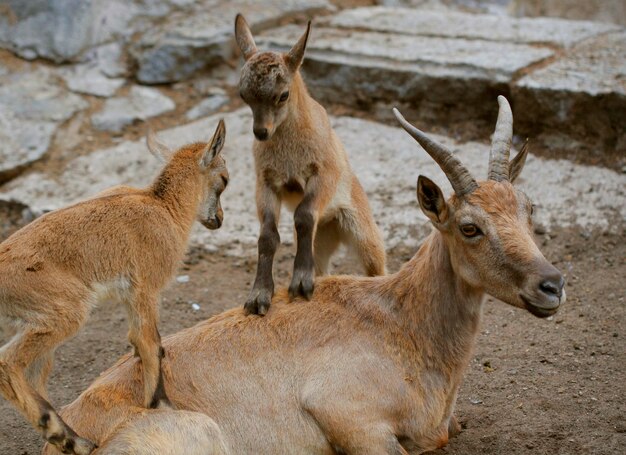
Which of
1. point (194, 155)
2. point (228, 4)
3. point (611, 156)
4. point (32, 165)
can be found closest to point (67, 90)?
point (32, 165)

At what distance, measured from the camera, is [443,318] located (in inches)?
260

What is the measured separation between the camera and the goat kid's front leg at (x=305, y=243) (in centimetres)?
701

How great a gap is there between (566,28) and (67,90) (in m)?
6.94

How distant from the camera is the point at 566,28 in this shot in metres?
13.2

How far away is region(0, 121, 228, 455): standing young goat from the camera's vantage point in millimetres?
6023

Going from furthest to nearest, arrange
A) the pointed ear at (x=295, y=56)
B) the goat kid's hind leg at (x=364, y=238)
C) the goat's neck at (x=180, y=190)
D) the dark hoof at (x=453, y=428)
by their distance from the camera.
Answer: the goat kid's hind leg at (x=364, y=238), the pointed ear at (x=295, y=56), the goat's neck at (x=180, y=190), the dark hoof at (x=453, y=428)

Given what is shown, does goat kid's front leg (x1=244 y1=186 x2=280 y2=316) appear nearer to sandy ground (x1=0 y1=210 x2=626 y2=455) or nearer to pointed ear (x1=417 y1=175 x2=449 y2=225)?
pointed ear (x1=417 y1=175 x2=449 y2=225)

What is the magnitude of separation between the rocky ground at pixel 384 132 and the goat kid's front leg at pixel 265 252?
1.74 metres

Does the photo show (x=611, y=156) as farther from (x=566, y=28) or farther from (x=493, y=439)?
(x=493, y=439)

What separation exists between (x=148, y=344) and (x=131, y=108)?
7337mm

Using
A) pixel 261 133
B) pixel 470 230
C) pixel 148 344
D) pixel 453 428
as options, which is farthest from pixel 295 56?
pixel 453 428

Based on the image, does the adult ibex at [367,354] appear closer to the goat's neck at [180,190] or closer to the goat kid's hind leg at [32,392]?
the goat kid's hind leg at [32,392]

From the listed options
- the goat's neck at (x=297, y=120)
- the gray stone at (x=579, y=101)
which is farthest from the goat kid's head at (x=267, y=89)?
the gray stone at (x=579, y=101)

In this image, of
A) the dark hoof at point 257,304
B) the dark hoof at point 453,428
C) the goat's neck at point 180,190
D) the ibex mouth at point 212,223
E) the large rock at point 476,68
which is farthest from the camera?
the large rock at point 476,68
